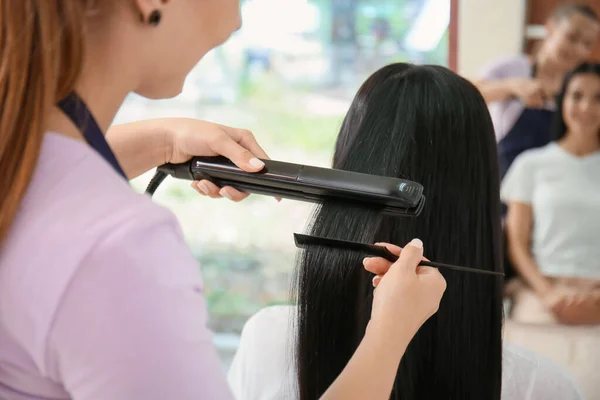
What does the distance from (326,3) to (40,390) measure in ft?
9.38

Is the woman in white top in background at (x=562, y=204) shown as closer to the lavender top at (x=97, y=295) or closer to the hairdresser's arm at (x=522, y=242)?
the hairdresser's arm at (x=522, y=242)

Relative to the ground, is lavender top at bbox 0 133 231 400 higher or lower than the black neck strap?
lower

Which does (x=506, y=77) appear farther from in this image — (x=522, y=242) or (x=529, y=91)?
(x=522, y=242)

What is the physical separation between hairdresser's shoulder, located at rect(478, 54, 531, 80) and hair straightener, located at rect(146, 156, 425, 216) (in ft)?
6.86

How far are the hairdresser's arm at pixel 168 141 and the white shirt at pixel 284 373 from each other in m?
0.32

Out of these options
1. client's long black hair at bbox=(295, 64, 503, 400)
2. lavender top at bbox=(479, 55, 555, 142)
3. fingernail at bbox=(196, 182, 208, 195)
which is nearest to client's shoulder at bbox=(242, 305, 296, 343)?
client's long black hair at bbox=(295, 64, 503, 400)

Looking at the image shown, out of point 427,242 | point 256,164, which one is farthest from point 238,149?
point 427,242

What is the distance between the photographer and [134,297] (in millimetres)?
442

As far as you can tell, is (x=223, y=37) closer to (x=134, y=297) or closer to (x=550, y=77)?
(x=134, y=297)

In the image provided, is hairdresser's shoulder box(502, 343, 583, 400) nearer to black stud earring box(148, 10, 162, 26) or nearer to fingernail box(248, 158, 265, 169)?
fingernail box(248, 158, 265, 169)

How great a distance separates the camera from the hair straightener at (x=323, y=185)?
71 cm

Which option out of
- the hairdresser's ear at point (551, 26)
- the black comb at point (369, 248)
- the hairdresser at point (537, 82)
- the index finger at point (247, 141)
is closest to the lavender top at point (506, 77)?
the hairdresser at point (537, 82)

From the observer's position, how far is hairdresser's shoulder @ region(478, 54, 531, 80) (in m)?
2.70

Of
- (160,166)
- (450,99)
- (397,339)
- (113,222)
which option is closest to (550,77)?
(450,99)
